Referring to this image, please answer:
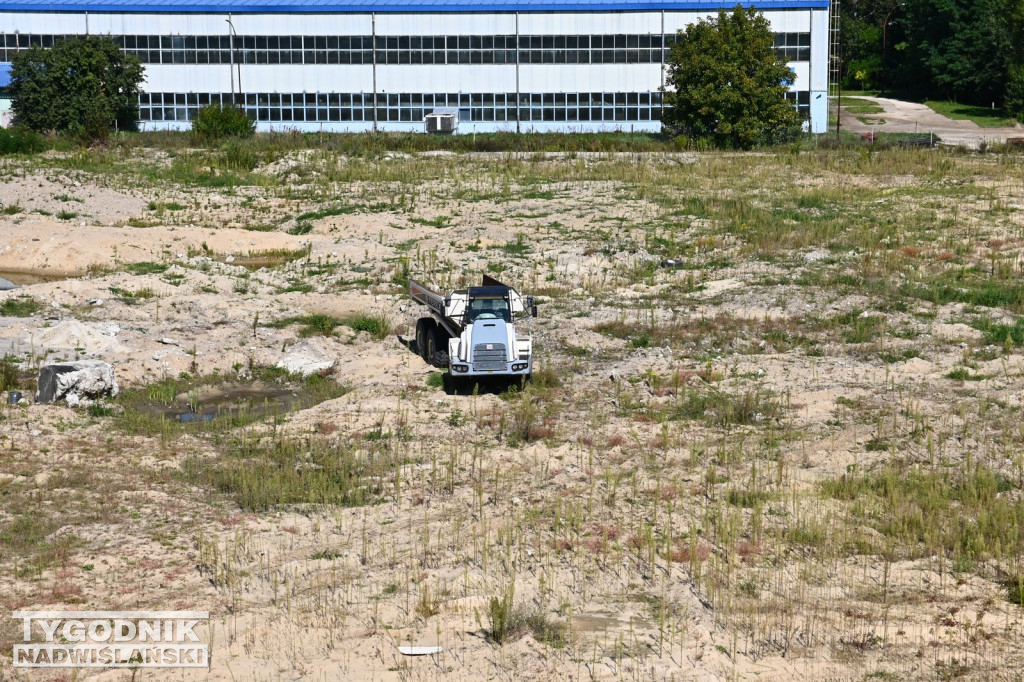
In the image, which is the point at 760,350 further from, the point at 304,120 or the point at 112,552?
the point at 304,120

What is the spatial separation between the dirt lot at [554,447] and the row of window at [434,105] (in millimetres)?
24753

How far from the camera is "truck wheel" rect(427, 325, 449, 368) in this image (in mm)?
23578

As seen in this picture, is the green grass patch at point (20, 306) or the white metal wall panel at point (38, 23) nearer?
the green grass patch at point (20, 306)

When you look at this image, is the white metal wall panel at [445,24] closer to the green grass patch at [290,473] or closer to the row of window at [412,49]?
the row of window at [412,49]

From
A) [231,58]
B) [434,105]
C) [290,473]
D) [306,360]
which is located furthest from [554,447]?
[231,58]

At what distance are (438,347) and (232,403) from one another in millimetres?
3944

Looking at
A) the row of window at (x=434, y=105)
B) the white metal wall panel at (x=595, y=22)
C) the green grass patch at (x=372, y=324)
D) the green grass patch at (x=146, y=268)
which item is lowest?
the green grass patch at (x=372, y=324)

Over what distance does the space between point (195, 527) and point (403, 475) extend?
328 centimetres

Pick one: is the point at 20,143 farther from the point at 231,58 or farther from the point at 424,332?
the point at 424,332

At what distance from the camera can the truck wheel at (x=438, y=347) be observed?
23.6 m

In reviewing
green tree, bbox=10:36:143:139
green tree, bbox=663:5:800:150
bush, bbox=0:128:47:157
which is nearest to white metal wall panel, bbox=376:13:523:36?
green tree, bbox=663:5:800:150

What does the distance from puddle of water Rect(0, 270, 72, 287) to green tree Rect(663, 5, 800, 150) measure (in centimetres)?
2981

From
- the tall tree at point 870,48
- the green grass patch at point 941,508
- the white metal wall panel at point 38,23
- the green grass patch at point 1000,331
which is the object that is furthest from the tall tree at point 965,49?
the green grass patch at point 941,508

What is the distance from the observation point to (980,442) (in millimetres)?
19250
